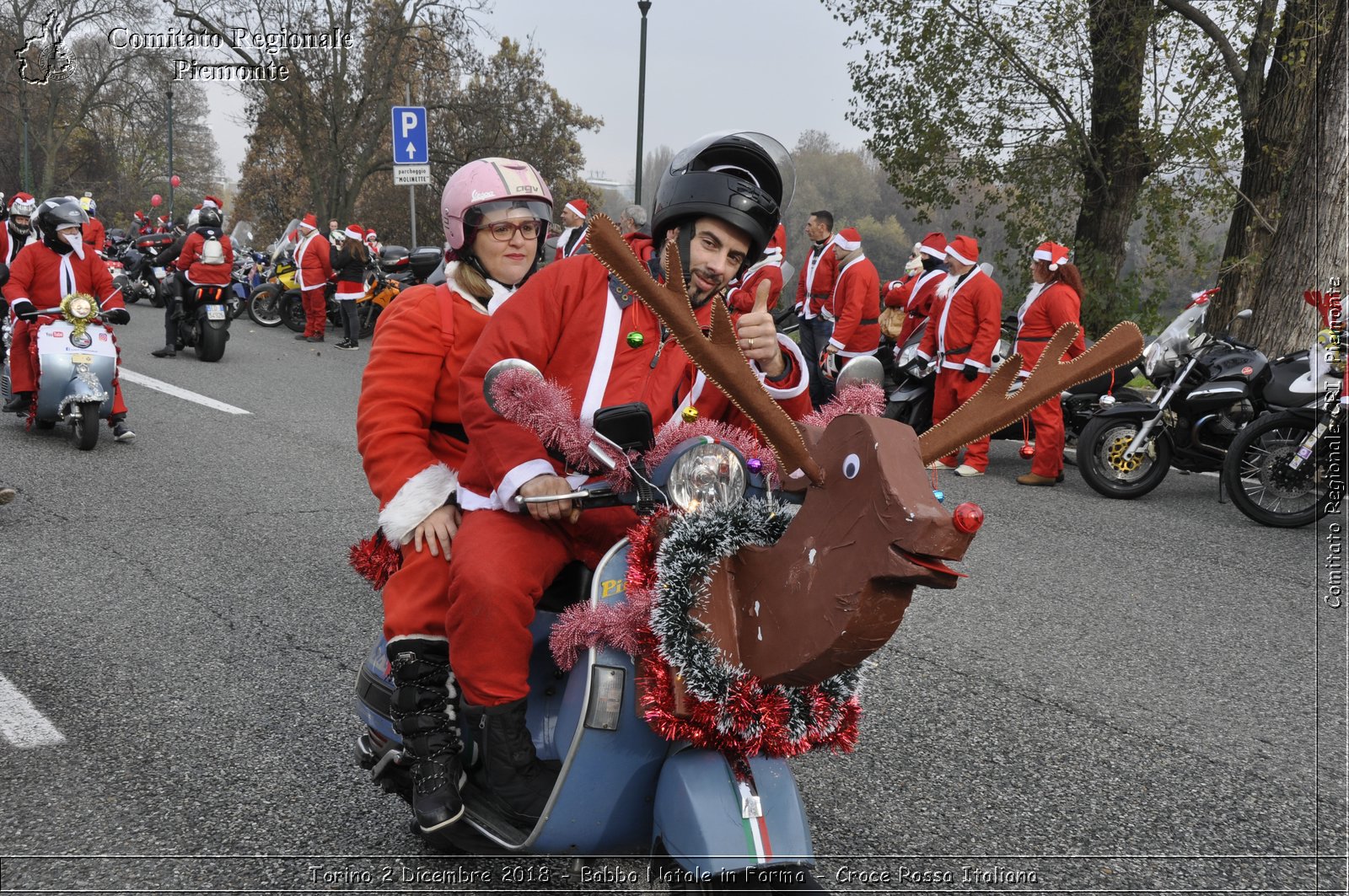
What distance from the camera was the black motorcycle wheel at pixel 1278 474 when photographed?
7.34 metres

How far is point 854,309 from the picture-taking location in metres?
Result: 11.2

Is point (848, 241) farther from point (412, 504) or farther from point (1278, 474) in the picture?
point (412, 504)

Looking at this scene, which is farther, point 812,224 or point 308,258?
point 308,258

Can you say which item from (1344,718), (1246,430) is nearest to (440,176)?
(1246,430)

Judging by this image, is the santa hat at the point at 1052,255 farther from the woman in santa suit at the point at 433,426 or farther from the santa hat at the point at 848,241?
the woman in santa suit at the point at 433,426

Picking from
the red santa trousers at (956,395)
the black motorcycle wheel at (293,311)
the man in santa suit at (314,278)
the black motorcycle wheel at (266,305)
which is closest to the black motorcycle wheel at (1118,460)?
the red santa trousers at (956,395)

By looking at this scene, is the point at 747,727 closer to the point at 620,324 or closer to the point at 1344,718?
A: the point at 620,324

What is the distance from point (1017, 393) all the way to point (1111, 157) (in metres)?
15.8

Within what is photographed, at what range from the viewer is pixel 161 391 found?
11.0m

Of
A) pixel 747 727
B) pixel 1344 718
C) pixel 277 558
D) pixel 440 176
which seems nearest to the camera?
pixel 747 727

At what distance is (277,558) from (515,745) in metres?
3.65

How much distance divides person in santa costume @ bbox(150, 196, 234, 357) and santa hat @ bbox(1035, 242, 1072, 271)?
31.2 feet

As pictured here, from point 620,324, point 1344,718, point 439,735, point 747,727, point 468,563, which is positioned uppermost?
point 620,324

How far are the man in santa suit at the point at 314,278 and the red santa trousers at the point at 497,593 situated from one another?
1588 centimetres
